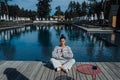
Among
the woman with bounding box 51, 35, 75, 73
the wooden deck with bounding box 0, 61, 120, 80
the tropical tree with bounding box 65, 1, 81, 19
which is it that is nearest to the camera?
the wooden deck with bounding box 0, 61, 120, 80

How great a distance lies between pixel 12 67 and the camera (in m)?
7.19

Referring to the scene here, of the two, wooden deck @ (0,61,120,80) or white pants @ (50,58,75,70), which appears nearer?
wooden deck @ (0,61,120,80)

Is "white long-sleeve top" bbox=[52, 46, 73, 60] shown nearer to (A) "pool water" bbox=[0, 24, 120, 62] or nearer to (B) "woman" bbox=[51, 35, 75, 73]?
(B) "woman" bbox=[51, 35, 75, 73]

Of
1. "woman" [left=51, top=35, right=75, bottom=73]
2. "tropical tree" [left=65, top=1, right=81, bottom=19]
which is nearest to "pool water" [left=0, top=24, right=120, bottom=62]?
"woman" [left=51, top=35, right=75, bottom=73]

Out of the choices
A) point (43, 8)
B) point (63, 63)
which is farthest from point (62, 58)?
point (43, 8)

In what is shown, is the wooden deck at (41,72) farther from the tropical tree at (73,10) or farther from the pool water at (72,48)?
the tropical tree at (73,10)

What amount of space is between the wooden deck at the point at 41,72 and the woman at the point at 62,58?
Answer: 0.18 metres

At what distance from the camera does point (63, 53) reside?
652 cm

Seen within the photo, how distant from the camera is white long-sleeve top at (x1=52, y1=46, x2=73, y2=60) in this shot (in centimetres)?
646

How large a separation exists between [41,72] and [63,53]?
2.92 feet

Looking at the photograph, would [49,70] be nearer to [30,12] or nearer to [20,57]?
[20,57]

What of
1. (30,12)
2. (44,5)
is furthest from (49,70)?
(30,12)

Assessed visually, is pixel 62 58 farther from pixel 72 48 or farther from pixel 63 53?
pixel 72 48

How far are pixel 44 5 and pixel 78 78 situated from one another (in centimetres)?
8722
